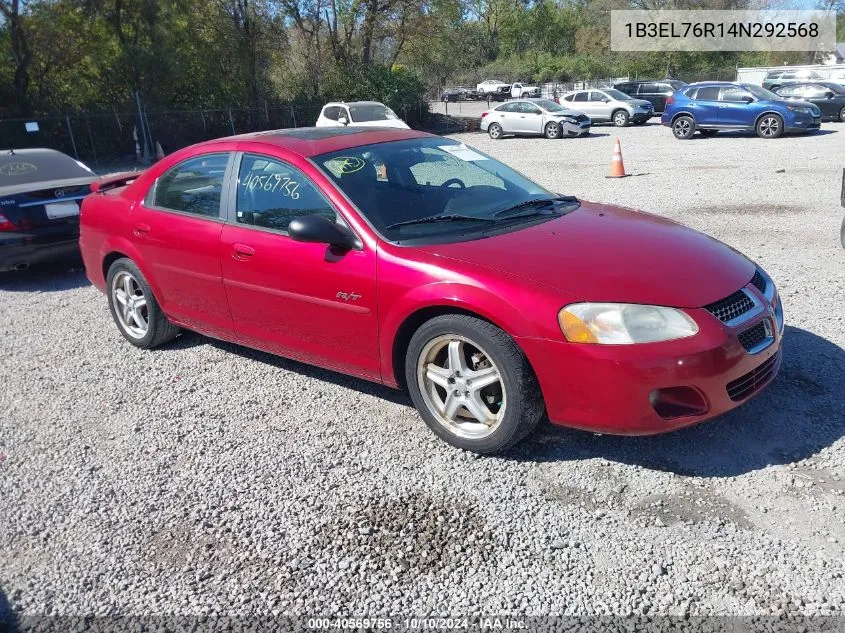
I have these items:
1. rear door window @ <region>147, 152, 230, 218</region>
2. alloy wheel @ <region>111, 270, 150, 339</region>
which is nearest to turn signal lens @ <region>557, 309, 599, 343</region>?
rear door window @ <region>147, 152, 230, 218</region>

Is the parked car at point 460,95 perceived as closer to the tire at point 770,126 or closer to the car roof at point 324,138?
the tire at point 770,126

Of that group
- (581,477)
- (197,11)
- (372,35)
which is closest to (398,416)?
(581,477)

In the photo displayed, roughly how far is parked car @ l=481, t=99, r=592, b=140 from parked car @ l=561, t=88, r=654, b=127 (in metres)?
3.09

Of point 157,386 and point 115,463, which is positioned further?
point 157,386

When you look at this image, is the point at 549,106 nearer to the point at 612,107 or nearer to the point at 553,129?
the point at 553,129

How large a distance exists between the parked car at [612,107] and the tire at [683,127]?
6.10 m

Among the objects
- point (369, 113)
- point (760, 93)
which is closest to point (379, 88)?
point (369, 113)

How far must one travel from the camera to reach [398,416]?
166 inches

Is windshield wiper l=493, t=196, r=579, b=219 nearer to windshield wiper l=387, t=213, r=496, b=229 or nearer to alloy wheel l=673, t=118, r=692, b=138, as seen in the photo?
windshield wiper l=387, t=213, r=496, b=229

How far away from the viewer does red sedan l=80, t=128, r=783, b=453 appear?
3.28 meters

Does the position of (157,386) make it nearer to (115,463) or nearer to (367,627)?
(115,463)

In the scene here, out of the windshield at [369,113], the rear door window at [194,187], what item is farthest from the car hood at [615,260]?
the windshield at [369,113]

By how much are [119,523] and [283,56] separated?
3108 cm

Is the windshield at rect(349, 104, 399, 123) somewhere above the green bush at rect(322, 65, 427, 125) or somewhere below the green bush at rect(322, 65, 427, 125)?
below
